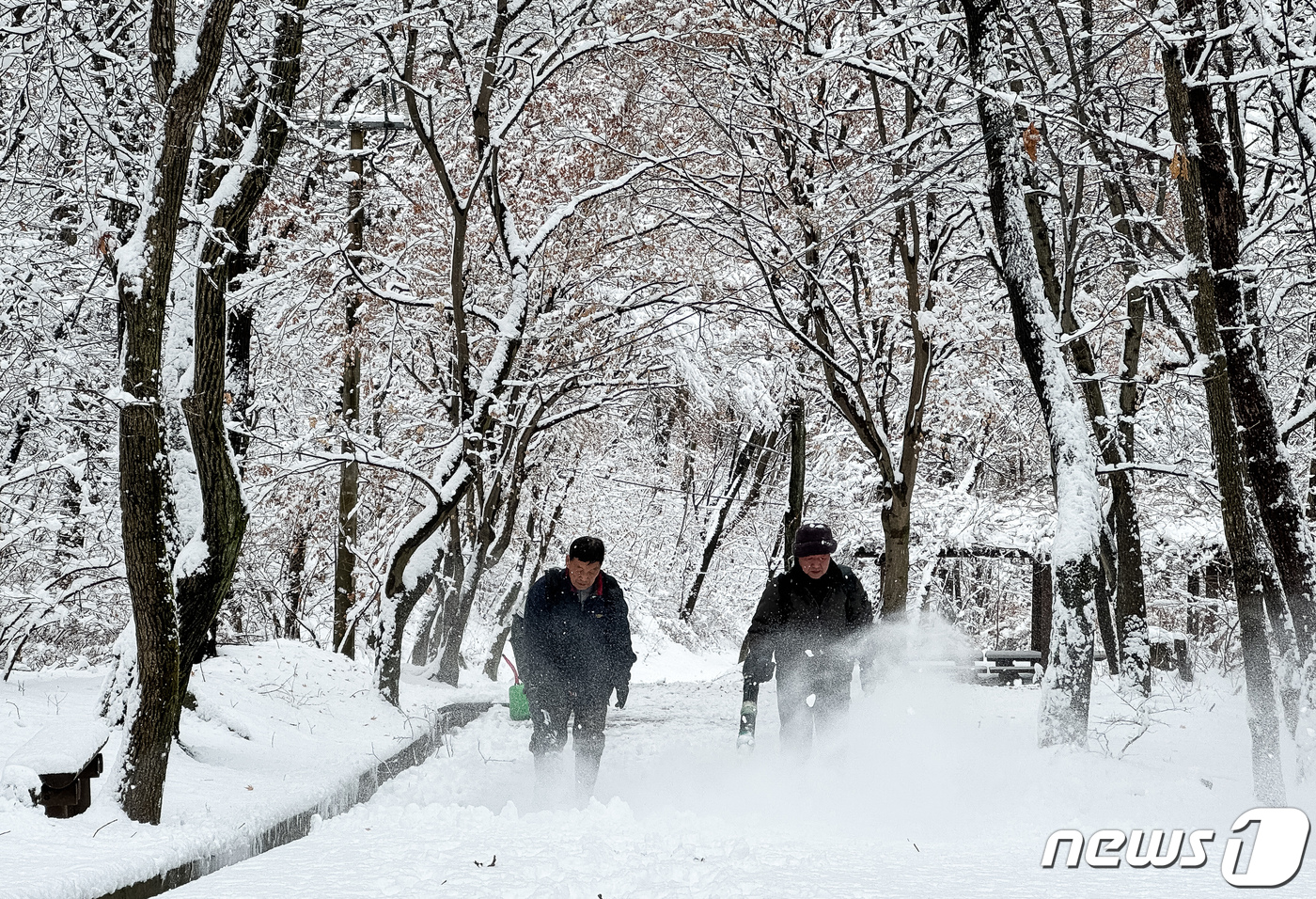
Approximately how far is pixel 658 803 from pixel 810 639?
1531 millimetres

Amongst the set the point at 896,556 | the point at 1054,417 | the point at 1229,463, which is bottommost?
the point at 896,556

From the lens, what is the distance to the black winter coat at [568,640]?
765 cm

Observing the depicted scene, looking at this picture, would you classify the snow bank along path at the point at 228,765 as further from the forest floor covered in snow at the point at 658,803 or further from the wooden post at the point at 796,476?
the wooden post at the point at 796,476

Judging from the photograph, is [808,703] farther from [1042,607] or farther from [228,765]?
[1042,607]

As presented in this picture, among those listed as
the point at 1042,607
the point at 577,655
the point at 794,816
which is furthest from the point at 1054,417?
the point at 1042,607

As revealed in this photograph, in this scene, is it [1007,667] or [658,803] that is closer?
[658,803]

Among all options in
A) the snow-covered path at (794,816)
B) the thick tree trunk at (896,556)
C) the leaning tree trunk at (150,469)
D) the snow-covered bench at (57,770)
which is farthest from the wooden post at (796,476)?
the snow-covered bench at (57,770)

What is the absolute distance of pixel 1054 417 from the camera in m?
8.73

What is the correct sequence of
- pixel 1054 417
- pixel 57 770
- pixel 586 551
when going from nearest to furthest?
pixel 57 770
pixel 586 551
pixel 1054 417

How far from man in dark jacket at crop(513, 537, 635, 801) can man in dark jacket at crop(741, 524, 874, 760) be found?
3.56 feet

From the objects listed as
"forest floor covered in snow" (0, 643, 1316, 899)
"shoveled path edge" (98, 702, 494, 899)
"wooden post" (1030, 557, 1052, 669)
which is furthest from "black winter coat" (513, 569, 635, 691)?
"wooden post" (1030, 557, 1052, 669)

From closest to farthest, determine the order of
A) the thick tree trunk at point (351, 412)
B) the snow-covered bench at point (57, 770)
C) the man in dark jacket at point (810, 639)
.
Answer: the snow-covered bench at point (57, 770) < the man in dark jacket at point (810, 639) < the thick tree trunk at point (351, 412)

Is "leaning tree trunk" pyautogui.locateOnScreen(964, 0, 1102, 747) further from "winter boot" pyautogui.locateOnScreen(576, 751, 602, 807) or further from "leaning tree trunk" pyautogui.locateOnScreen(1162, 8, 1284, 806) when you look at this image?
"winter boot" pyautogui.locateOnScreen(576, 751, 602, 807)

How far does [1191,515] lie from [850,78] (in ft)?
39.9
